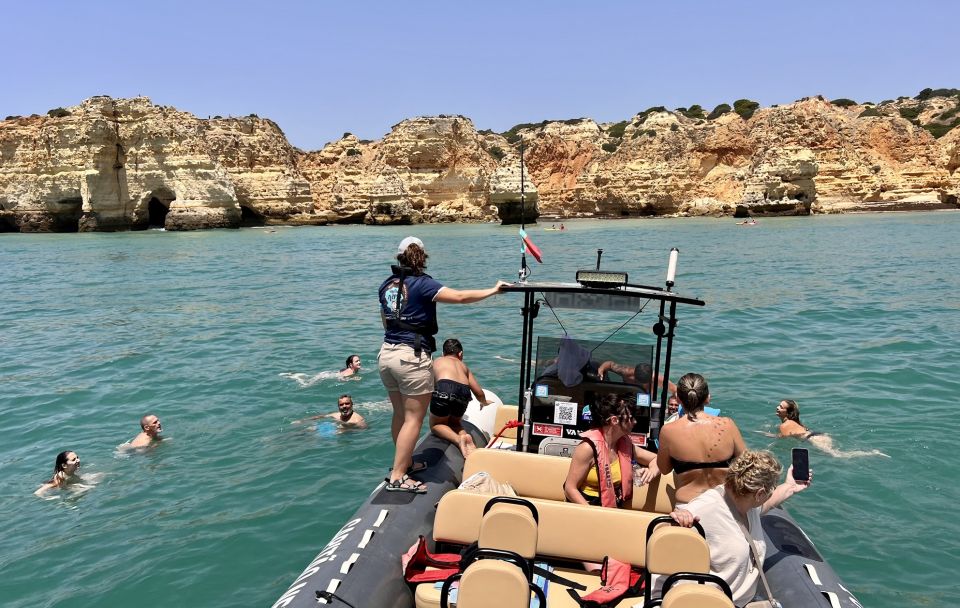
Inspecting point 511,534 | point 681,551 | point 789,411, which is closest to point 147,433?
point 511,534

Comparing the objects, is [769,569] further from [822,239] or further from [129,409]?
[822,239]

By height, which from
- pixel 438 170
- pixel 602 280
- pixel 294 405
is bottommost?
pixel 294 405

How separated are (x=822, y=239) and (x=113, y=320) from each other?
122 feet

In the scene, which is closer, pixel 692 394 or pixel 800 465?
pixel 800 465

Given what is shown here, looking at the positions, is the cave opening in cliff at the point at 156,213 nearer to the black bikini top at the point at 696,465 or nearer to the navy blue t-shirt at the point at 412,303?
the navy blue t-shirt at the point at 412,303

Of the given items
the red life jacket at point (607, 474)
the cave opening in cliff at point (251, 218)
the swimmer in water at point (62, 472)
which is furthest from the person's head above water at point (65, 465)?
the cave opening in cliff at point (251, 218)

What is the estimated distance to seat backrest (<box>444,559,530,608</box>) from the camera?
10.4 feet

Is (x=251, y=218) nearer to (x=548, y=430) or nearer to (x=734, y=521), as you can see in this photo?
(x=548, y=430)

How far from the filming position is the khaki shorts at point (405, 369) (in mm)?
5199

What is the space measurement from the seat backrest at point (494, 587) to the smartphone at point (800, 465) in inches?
71.4

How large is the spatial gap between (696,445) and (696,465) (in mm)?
144

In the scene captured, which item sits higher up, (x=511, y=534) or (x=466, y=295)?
(x=466, y=295)

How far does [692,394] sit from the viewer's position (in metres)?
4.33

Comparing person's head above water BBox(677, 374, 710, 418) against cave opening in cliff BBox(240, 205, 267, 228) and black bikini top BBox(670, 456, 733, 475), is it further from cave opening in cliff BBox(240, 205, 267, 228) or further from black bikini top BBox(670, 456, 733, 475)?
cave opening in cliff BBox(240, 205, 267, 228)
